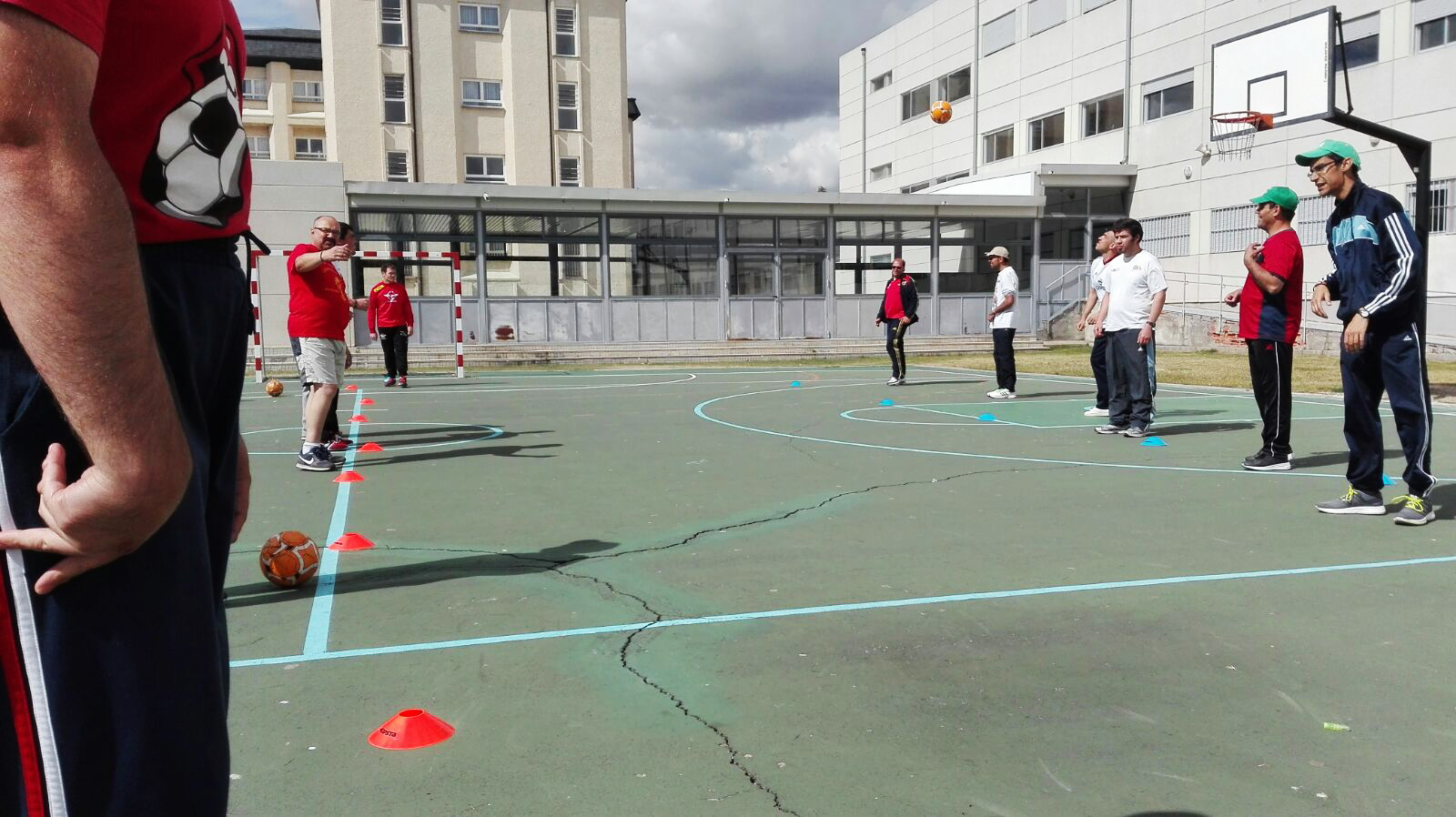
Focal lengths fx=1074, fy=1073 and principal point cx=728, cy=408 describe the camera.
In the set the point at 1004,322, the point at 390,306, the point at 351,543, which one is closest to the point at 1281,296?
the point at 1004,322

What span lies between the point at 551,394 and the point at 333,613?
1101 centimetres

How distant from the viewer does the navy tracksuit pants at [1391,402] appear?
5.85 metres

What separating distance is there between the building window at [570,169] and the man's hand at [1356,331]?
3472cm

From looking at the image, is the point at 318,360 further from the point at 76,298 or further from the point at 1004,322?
the point at 1004,322

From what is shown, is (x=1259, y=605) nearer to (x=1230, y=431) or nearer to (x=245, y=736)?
(x=245, y=736)

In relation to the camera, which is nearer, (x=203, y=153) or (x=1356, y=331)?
(x=203, y=153)

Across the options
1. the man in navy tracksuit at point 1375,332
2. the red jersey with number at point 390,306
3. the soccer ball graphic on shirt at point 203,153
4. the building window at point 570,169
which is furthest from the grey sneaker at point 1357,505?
the building window at point 570,169

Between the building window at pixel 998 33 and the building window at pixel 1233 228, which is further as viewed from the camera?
the building window at pixel 998 33

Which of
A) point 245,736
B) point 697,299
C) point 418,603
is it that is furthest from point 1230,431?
point 697,299

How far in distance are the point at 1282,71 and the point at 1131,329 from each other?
8149 millimetres

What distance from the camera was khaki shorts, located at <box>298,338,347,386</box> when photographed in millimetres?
8242

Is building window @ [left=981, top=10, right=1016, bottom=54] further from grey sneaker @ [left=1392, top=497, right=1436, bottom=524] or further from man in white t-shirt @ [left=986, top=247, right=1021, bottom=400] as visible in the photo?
grey sneaker @ [left=1392, top=497, right=1436, bottom=524]

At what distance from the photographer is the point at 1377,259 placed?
232 inches

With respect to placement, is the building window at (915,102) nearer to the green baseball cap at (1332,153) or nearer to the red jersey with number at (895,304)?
the red jersey with number at (895,304)
